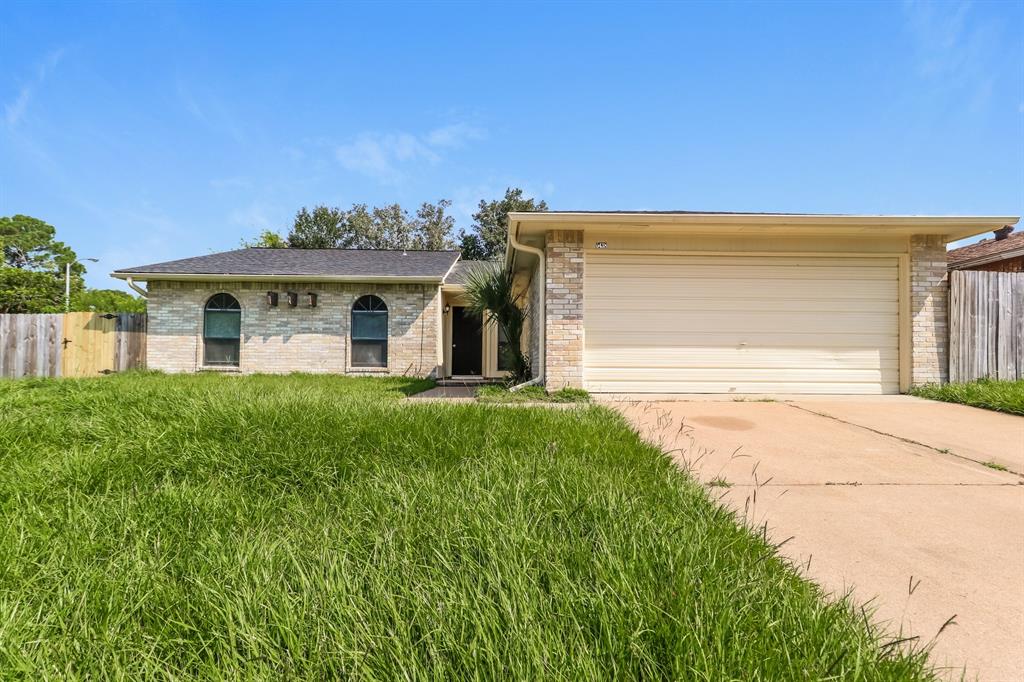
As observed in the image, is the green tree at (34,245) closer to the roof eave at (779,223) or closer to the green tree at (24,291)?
the green tree at (24,291)

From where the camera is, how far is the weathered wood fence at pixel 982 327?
6.58 meters

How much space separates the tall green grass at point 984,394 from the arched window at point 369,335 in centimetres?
1044

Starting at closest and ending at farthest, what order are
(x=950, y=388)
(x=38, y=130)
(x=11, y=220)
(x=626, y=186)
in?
1. (x=950, y=388)
2. (x=38, y=130)
3. (x=626, y=186)
4. (x=11, y=220)

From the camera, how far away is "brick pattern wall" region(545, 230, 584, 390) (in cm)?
665

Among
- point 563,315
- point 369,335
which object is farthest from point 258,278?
point 563,315

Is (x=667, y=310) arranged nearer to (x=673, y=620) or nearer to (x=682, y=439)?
(x=682, y=439)

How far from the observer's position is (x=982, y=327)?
6.62 m

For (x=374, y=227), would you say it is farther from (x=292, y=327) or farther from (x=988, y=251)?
(x=988, y=251)

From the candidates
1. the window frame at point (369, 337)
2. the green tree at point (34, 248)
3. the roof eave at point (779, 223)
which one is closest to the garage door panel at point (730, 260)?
the roof eave at point (779, 223)

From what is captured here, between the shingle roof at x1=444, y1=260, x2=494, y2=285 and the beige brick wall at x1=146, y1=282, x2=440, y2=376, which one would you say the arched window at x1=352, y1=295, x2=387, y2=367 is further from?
the shingle roof at x1=444, y1=260, x2=494, y2=285

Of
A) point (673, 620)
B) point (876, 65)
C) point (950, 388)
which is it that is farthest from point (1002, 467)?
point (876, 65)

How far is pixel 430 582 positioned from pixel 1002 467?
413cm

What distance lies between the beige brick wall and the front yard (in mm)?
8547

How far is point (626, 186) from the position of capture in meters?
13.6
